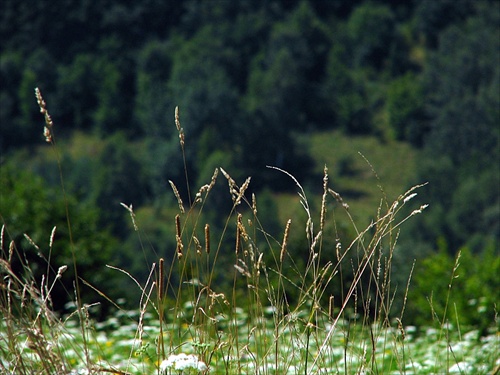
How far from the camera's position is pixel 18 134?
3049 inches

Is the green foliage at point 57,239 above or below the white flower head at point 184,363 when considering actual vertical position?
A: below

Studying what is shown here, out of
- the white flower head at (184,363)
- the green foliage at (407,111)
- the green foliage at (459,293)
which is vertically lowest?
the green foliage at (407,111)

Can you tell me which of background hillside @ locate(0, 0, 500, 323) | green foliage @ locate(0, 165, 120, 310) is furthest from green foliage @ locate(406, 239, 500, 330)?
background hillside @ locate(0, 0, 500, 323)

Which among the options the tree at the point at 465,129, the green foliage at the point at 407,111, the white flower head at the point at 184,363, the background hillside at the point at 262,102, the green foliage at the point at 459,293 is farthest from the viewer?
the green foliage at the point at 407,111

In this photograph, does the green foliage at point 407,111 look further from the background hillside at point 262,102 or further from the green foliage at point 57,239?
the green foliage at point 57,239

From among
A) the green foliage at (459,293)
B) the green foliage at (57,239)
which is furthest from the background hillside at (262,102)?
the green foliage at (459,293)

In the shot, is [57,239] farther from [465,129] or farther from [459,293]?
[465,129]

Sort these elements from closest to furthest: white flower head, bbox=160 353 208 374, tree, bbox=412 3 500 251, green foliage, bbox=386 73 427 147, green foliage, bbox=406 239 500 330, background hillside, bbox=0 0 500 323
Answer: white flower head, bbox=160 353 208 374 → green foliage, bbox=406 239 500 330 → tree, bbox=412 3 500 251 → background hillside, bbox=0 0 500 323 → green foliage, bbox=386 73 427 147

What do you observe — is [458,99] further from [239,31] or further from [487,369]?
[487,369]

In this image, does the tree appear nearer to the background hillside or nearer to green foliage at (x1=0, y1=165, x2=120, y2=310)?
the background hillside

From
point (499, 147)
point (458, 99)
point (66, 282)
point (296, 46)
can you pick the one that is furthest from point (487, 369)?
point (296, 46)

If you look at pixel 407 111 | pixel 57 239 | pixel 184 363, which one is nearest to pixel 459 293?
pixel 57 239

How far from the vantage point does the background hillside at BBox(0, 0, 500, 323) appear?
64312mm

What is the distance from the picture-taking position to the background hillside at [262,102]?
64312 millimetres
